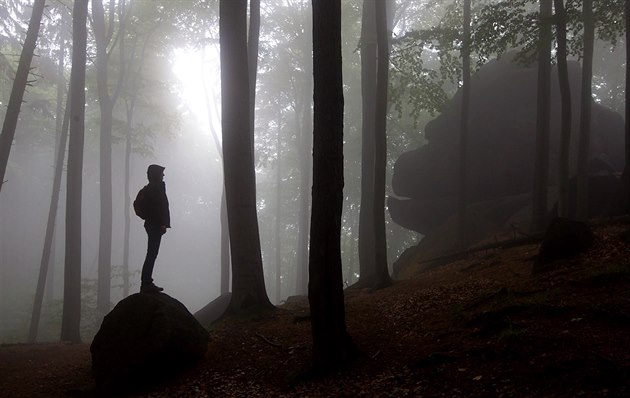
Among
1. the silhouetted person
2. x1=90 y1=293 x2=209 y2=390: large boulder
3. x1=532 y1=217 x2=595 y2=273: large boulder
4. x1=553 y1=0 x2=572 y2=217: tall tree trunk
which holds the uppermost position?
x1=553 y1=0 x2=572 y2=217: tall tree trunk

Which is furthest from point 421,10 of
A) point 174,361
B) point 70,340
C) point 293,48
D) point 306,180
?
point 174,361

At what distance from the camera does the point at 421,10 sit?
100 ft

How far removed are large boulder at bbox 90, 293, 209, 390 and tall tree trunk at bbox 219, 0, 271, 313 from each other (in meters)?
2.01

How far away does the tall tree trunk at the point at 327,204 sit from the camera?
6.53 m

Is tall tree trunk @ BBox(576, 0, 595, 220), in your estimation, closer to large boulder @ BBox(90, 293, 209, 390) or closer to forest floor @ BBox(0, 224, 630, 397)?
forest floor @ BBox(0, 224, 630, 397)

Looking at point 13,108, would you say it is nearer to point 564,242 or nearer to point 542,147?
point 564,242

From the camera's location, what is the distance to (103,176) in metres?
25.9

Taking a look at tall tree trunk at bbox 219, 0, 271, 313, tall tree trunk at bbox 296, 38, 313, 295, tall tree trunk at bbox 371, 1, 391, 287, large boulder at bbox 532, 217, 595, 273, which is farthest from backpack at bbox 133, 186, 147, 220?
tall tree trunk at bbox 296, 38, 313, 295

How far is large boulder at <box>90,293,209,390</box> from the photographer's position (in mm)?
7574

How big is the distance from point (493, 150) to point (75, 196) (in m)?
17.6

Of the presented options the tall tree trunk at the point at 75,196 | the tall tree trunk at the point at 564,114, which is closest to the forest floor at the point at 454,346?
the tall tree trunk at the point at 564,114

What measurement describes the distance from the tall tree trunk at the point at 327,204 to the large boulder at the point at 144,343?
2515 mm

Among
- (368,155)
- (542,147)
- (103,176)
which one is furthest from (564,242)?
(103,176)

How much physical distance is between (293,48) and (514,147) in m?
17.5
